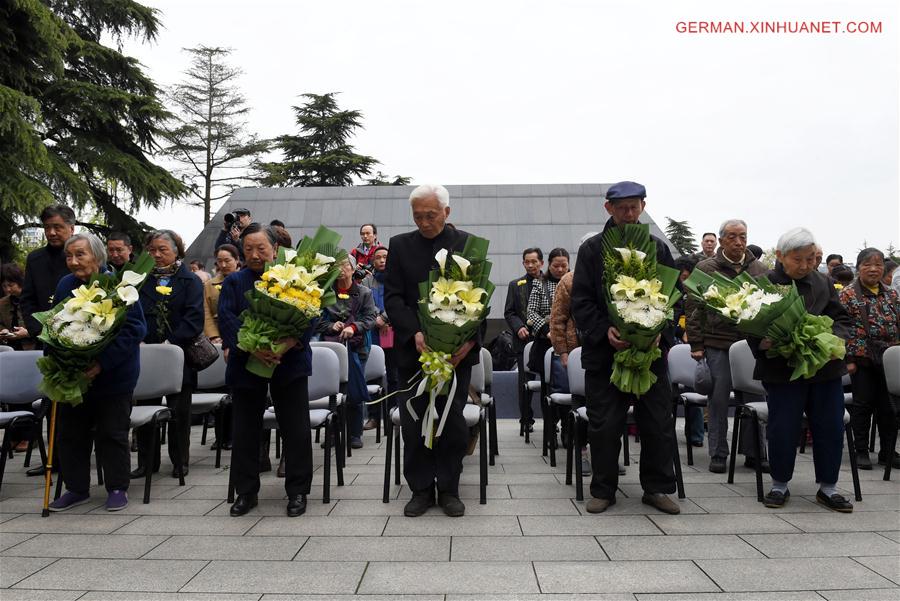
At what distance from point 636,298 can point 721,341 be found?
6.96ft

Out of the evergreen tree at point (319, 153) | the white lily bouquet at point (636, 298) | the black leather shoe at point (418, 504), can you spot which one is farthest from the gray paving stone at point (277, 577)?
the evergreen tree at point (319, 153)

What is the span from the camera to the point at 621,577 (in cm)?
301

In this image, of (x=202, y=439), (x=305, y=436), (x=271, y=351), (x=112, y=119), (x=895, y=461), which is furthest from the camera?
(x=112, y=119)

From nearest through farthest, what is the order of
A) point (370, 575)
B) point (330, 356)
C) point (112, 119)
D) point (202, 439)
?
point (370, 575) < point (330, 356) < point (202, 439) < point (112, 119)

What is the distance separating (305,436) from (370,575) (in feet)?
4.83

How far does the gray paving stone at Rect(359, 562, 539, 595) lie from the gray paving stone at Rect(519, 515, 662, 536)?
62 cm

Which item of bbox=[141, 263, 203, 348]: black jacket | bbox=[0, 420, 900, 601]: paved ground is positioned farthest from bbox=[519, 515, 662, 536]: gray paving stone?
bbox=[141, 263, 203, 348]: black jacket

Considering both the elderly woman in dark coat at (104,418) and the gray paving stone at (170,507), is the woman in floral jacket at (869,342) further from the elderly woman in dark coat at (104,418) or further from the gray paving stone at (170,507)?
the elderly woman in dark coat at (104,418)

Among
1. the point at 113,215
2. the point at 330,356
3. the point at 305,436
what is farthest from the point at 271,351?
the point at 113,215

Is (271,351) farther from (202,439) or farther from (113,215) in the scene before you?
(113,215)

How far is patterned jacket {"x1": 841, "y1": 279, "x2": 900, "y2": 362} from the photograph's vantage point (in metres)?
5.72

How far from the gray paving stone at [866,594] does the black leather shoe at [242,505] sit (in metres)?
3.21

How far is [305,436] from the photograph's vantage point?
4359 mm

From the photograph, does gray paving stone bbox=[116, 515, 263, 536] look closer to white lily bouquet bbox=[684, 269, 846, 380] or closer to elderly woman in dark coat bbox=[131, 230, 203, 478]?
elderly woman in dark coat bbox=[131, 230, 203, 478]
